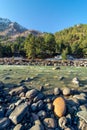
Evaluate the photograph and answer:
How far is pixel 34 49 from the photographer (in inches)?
2479

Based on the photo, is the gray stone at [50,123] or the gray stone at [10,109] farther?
the gray stone at [10,109]

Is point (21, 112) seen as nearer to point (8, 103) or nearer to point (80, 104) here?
point (8, 103)

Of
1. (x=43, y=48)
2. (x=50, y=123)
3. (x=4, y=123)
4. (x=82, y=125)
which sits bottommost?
(x=82, y=125)

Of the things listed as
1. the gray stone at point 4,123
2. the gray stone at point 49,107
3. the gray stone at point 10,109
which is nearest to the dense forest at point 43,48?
the gray stone at point 49,107

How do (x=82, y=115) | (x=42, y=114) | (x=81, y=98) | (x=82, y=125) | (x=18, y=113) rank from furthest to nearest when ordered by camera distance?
(x=81, y=98) < (x=42, y=114) < (x=82, y=115) < (x=18, y=113) < (x=82, y=125)


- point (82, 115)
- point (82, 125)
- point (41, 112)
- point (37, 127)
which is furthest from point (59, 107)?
point (37, 127)

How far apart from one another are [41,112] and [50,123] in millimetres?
836

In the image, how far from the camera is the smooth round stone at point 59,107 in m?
10.6

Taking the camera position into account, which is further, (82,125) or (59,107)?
(59,107)

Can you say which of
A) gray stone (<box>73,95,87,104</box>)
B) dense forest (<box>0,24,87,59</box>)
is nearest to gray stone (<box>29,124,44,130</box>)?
gray stone (<box>73,95,87,104</box>)

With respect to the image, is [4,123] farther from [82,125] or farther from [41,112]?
A: [82,125]

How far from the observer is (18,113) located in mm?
10258

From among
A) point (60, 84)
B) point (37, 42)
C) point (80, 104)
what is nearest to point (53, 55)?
point (37, 42)

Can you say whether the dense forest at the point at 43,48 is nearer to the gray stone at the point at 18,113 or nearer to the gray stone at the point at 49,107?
the gray stone at the point at 49,107
